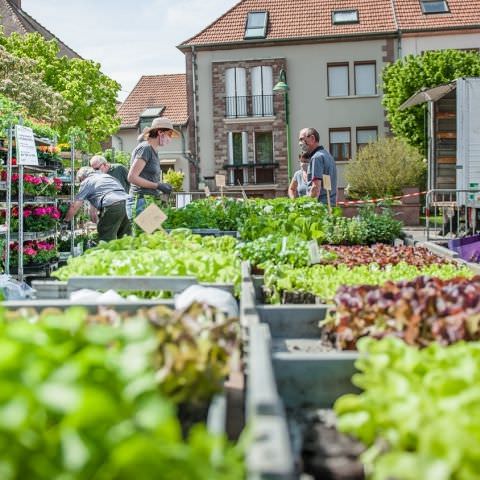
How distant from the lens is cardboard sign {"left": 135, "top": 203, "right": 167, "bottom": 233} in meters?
5.64

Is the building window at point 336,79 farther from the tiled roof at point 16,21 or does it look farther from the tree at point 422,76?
the tiled roof at point 16,21

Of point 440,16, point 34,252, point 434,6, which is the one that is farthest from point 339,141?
point 34,252

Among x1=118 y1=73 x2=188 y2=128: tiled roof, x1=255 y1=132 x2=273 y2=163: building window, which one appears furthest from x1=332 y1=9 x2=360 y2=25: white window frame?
x1=118 y1=73 x2=188 y2=128: tiled roof

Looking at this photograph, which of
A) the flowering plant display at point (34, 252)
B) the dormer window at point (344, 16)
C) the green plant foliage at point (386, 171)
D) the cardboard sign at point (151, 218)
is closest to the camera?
the cardboard sign at point (151, 218)

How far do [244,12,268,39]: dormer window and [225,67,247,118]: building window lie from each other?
1.71 meters

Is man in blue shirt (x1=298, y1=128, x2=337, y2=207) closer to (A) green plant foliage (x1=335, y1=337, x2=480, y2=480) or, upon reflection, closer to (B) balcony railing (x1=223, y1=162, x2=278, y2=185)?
(A) green plant foliage (x1=335, y1=337, x2=480, y2=480)

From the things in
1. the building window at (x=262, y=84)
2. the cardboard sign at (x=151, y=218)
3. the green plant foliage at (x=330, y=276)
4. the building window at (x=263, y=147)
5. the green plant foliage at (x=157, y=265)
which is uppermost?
the building window at (x=262, y=84)

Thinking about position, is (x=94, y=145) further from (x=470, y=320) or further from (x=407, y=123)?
(x=470, y=320)

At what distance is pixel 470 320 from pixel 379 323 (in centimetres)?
→ 39

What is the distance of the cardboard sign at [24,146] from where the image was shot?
888cm

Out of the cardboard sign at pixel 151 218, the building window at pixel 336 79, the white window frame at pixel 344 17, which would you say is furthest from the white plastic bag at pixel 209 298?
the white window frame at pixel 344 17

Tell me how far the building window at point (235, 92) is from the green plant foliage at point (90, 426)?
3474cm

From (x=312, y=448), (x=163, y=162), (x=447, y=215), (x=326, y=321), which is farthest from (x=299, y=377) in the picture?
(x=163, y=162)

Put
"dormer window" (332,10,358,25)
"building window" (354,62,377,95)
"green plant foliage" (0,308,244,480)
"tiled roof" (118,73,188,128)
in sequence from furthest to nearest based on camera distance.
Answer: "tiled roof" (118,73,188,128), "dormer window" (332,10,358,25), "building window" (354,62,377,95), "green plant foliage" (0,308,244,480)
